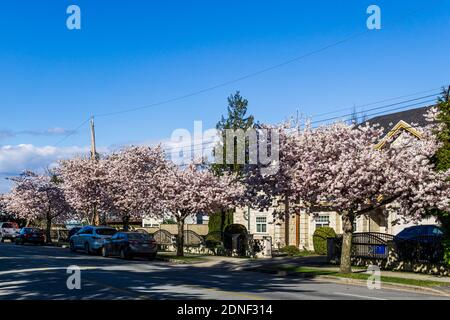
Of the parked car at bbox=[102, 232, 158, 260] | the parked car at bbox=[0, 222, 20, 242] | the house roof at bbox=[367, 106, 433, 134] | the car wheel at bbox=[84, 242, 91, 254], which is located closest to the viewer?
the parked car at bbox=[102, 232, 158, 260]

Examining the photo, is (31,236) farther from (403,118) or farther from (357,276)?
(357,276)

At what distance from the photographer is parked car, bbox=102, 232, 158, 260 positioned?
33.0 meters

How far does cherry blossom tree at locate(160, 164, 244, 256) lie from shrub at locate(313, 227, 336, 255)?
19.3 feet

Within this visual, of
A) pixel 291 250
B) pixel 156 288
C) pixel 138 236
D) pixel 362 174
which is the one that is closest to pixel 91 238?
pixel 138 236

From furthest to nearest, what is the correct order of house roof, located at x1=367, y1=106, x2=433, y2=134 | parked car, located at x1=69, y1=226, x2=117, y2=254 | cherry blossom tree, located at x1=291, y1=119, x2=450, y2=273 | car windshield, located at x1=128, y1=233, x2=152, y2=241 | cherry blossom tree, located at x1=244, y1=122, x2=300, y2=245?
house roof, located at x1=367, y1=106, x2=433, y2=134 → parked car, located at x1=69, y1=226, x2=117, y2=254 → car windshield, located at x1=128, y1=233, x2=152, y2=241 → cherry blossom tree, located at x1=244, y1=122, x2=300, y2=245 → cherry blossom tree, located at x1=291, y1=119, x2=450, y2=273

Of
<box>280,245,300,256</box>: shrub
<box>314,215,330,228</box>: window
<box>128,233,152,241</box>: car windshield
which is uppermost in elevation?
<box>314,215,330,228</box>: window

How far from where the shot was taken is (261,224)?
46.5m

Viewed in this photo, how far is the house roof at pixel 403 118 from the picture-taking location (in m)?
40.3

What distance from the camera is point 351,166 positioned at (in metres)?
22.2

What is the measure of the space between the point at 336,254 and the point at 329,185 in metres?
8.43

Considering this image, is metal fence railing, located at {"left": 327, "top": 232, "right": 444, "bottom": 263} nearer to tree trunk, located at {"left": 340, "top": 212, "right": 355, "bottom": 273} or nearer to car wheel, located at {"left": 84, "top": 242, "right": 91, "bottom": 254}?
tree trunk, located at {"left": 340, "top": 212, "right": 355, "bottom": 273}

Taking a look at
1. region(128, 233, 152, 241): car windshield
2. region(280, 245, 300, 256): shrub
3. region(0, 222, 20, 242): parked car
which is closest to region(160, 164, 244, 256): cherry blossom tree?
region(128, 233, 152, 241): car windshield
